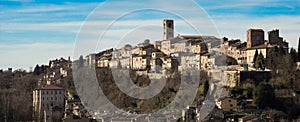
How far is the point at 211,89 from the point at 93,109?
3.30 metres

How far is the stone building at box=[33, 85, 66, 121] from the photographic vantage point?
20236 millimetres

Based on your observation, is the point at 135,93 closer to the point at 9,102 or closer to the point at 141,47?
the point at 9,102

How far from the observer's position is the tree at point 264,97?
1703cm

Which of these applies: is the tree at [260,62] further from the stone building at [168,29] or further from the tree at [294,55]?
the stone building at [168,29]

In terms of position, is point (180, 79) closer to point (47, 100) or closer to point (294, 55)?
point (294, 55)

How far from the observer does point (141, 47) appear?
2867 cm

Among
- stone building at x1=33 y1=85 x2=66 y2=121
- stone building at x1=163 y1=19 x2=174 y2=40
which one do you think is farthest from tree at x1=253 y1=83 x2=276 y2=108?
stone building at x1=163 y1=19 x2=174 y2=40

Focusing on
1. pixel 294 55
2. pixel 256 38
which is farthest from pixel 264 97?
pixel 256 38

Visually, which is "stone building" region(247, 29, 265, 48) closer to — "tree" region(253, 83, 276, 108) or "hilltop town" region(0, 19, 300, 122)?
"hilltop town" region(0, 19, 300, 122)

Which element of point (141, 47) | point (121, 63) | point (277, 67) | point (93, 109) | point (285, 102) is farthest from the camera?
point (141, 47)

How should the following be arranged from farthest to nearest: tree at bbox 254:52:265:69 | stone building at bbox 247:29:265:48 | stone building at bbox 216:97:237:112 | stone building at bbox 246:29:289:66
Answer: stone building at bbox 247:29:265:48 → stone building at bbox 246:29:289:66 → tree at bbox 254:52:265:69 → stone building at bbox 216:97:237:112

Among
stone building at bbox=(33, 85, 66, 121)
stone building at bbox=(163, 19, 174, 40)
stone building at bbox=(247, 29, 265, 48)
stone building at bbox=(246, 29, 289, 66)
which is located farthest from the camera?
stone building at bbox=(163, 19, 174, 40)

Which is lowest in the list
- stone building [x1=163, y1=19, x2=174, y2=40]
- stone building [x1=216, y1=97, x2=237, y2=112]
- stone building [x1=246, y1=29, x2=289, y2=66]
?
stone building [x1=216, y1=97, x2=237, y2=112]

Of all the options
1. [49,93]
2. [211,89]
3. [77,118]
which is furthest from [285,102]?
[49,93]
